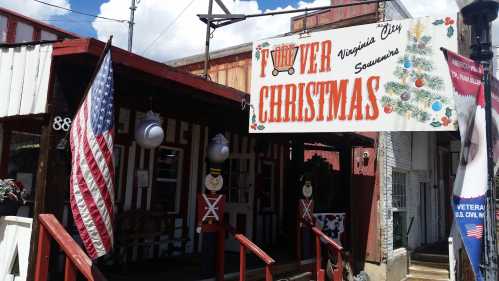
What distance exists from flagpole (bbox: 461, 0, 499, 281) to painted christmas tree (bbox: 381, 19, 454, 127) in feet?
3.25

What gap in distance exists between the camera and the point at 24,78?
16.0ft

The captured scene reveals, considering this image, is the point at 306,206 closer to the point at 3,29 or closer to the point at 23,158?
the point at 23,158

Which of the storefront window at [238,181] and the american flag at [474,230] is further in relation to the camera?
the storefront window at [238,181]

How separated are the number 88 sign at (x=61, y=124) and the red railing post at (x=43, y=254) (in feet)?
3.13

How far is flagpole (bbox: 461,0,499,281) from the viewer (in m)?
4.07

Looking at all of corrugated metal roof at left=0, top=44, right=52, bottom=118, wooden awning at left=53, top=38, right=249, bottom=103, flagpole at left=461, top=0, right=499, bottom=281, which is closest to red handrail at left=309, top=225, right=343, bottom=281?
wooden awning at left=53, top=38, right=249, bottom=103

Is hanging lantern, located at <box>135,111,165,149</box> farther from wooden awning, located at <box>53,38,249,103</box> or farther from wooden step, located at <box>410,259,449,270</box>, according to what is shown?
wooden step, located at <box>410,259,449,270</box>

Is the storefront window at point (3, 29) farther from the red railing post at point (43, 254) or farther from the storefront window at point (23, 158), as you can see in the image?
the red railing post at point (43, 254)

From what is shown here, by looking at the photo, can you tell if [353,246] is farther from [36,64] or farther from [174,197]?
[36,64]

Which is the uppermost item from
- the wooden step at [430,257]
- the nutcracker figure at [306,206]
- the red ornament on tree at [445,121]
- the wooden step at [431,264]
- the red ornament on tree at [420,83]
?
the red ornament on tree at [420,83]

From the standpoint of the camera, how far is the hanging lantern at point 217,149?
7336 mm

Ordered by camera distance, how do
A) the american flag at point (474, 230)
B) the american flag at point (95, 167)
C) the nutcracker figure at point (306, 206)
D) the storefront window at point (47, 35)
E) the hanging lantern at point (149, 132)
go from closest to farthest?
the american flag at point (474, 230) → the american flag at point (95, 167) → the hanging lantern at point (149, 132) → the nutcracker figure at point (306, 206) → the storefront window at point (47, 35)

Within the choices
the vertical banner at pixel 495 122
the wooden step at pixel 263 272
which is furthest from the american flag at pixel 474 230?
the wooden step at pixel 263 272

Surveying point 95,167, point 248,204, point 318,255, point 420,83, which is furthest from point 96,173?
point 248,204
